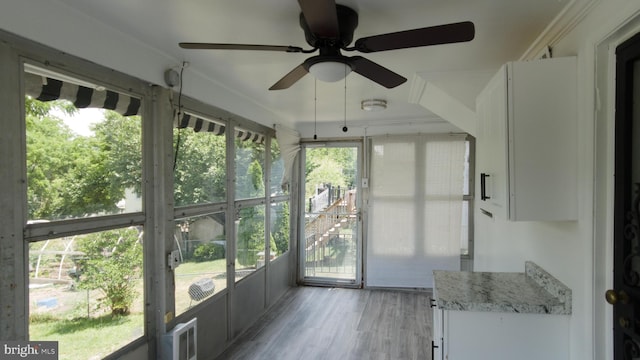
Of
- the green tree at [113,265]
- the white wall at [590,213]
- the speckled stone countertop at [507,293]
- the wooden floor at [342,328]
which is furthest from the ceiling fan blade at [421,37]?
the wooden floor at [342,328]

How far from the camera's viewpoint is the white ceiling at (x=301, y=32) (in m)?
1.58

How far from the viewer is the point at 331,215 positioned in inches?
196

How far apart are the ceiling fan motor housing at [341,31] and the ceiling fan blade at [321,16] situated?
6 centimetres

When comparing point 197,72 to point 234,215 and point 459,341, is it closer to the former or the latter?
point 234,215

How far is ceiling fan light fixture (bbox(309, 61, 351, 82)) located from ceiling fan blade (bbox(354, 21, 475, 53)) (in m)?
0.11

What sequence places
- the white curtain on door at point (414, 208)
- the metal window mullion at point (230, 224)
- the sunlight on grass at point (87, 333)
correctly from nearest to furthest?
the sunlight on grass at point (87, 333) → the metal window mullion at point (230, 224) → the white curtain on door at point (414, 208)

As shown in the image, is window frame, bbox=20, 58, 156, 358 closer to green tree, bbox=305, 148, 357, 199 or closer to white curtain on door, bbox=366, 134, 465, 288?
green tree, bbox=305, 148, 357, 199

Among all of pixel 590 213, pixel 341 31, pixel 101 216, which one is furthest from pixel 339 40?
pixel 101 216

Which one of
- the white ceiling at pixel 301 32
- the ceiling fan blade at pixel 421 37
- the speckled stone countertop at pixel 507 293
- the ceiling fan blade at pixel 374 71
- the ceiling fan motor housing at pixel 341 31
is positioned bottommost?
the speckled stone countertop at pixel 507 293

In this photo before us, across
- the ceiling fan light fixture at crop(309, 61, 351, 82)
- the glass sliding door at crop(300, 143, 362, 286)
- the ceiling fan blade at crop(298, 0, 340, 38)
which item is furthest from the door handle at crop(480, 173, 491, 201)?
the glass sliding door at crop(300, 143, 362, 286)

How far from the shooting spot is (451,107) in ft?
9.05

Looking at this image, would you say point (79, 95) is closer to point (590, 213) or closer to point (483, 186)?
point (483, 186)

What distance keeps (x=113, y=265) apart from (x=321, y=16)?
1831mm

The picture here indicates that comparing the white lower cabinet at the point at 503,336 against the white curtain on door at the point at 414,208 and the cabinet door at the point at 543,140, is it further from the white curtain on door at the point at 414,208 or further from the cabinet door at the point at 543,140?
the white curtain on door at the point at 414,208
